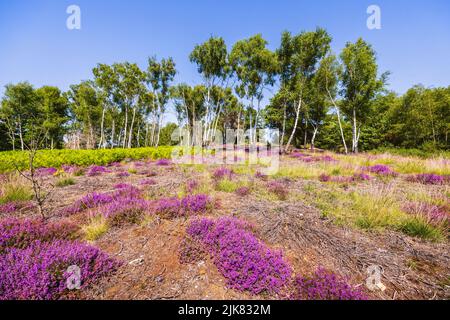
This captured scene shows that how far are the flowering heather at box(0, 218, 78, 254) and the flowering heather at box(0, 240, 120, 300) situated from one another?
0.88ft

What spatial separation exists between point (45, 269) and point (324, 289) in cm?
340

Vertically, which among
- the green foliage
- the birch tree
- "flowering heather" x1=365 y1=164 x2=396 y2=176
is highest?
the birch tree

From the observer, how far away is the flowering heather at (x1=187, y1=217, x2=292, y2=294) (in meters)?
2.10

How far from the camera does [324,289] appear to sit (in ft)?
6.39

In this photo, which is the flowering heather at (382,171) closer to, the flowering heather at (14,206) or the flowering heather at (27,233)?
the flowering heather at (27,233)

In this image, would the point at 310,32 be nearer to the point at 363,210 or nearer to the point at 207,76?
the point at 207,76

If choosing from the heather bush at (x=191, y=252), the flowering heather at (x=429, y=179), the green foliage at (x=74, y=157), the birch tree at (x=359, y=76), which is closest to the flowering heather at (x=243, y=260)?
the heather bush at (x=191, y=252)

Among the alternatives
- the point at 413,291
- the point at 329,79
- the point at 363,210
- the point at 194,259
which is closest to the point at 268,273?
the point at 194,259

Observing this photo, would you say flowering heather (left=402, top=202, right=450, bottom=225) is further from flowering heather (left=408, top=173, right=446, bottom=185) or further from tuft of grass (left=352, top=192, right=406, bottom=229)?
flowering heather (left=408, top=173, right=446, bottom=185)

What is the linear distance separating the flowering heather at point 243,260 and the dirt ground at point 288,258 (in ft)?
0.41

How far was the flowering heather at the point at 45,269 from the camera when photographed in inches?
71.2

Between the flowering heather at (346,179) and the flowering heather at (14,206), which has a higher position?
the flowering heather at (346,179)

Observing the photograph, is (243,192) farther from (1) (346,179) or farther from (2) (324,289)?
(1) (346,179)

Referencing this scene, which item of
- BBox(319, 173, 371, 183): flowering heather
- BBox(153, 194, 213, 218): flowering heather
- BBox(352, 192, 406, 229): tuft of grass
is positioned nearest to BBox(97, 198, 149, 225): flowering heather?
BBox(153, 194, 213, 218): flowering heather
